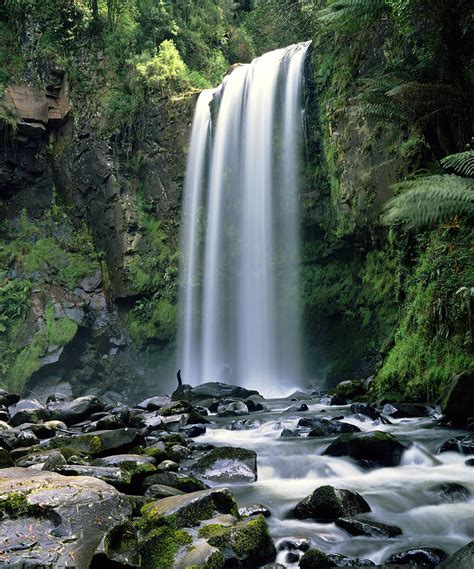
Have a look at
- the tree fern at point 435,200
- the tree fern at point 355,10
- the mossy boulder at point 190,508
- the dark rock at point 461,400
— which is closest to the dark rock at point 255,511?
the mossy boulder at point 190,508

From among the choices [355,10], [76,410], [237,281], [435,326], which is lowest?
[76,410]

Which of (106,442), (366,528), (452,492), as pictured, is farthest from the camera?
(106,442)

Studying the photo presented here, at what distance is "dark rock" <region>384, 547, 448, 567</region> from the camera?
11.7ft

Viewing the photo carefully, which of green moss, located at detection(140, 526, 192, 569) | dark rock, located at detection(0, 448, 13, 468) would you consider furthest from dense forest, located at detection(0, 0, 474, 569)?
dark rock, located at detection(0, 448, 13, 468)

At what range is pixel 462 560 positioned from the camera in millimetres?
3098

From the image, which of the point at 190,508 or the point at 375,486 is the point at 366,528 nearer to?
the point at 375,486

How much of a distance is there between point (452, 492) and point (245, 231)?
44.1 ft

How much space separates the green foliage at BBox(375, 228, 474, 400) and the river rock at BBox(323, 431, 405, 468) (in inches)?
96.7

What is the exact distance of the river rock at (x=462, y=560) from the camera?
120 inches

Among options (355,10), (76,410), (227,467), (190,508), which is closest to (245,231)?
(355,10)

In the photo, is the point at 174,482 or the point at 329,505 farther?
the point at 174,482

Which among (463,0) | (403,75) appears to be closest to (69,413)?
(403,75)

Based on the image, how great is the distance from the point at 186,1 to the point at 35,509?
2530cm

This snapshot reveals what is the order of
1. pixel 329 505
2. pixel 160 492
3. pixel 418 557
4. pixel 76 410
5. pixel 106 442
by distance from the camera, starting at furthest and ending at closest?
pixel 76 410 → pixel 106 442 → pixel 160 492 → pixel 329 505 → pixel 418 557
